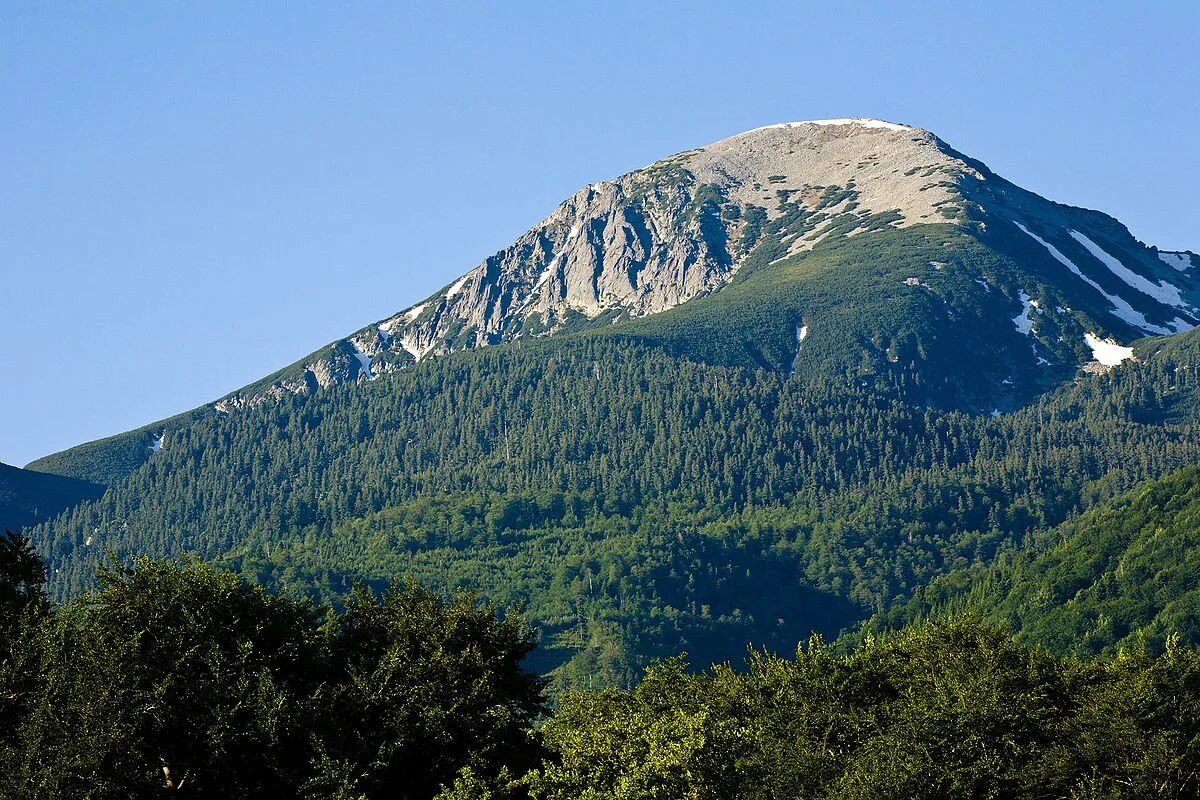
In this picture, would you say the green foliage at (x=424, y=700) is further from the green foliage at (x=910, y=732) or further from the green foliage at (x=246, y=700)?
the green foliage at (x=910, y=732)

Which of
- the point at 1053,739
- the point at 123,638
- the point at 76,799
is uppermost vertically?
the point at 123,638

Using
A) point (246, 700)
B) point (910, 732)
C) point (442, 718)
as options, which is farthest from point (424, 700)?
point (910, 732)

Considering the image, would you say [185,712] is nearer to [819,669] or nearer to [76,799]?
[76,799]

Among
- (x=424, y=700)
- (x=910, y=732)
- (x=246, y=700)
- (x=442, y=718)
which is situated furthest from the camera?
(x=910, y=732)

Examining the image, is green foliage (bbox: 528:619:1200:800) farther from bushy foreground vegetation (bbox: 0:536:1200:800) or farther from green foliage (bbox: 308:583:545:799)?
green foliage (bbox: 308:583:545:799)

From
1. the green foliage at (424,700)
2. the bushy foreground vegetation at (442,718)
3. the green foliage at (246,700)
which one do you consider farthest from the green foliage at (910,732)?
the green foliage at (246,700)

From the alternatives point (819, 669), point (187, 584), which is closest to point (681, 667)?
point (819, 669)

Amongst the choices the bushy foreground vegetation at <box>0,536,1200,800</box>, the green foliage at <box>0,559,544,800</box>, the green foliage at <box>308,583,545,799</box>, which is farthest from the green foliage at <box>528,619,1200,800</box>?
the green foliage at <box>0,559,544,800</box>

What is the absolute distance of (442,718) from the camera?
81125 mm

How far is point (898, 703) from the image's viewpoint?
319 ft

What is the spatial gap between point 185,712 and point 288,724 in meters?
→ 4.65

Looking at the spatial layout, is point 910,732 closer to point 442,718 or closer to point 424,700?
point 442,718

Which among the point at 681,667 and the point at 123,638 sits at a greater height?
the point at 123,638

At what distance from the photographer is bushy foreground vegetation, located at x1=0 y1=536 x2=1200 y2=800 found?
7306 cm
